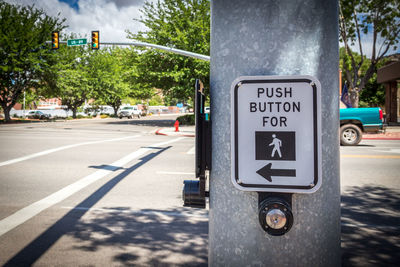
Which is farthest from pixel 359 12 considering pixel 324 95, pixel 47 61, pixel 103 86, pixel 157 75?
pixel 103 86

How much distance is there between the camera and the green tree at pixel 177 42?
25.7m

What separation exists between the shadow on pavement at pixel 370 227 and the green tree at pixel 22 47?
1336 inches

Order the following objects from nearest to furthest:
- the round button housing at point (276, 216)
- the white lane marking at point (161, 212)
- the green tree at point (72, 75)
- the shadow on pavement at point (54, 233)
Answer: the round button housing at point (276, 216), the shadow on pavement at point (54, 233), the white lane marking at point (161, 212), the green tree at point (72, 75)

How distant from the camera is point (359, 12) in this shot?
1855 centimetres

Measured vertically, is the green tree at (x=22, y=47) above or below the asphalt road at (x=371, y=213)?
above

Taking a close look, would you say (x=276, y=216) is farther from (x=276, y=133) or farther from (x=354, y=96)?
(x=354, y=96)

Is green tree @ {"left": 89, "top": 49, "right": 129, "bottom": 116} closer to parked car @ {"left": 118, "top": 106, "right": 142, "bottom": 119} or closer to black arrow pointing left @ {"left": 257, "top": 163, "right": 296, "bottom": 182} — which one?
parked car @ {"left": 118, "top": 106, "right": 142, "bottom": 119}

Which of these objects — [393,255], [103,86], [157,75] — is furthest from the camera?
[103,86]

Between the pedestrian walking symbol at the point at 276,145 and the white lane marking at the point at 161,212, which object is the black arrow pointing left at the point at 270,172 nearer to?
the pedestrian walking symbol at the point at 276,145

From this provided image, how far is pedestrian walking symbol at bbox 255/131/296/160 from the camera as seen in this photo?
111 cm

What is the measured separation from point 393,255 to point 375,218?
125 cm

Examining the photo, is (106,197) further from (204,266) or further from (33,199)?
(204,266)

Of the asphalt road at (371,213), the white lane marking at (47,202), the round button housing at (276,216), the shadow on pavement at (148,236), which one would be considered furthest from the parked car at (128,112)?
the round button housing at (276,216)

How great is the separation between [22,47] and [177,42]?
716 inches
